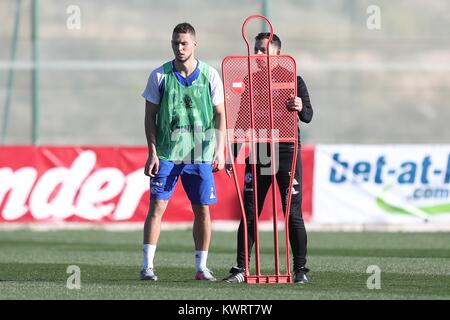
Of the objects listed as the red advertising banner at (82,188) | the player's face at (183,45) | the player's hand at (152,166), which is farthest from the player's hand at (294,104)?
the red advertising banner at (82,188)

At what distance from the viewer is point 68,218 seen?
19.5m

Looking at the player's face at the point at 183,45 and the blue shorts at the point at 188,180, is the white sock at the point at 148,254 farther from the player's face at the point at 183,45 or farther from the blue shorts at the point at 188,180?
Answer: the player's face at the point at 183,45

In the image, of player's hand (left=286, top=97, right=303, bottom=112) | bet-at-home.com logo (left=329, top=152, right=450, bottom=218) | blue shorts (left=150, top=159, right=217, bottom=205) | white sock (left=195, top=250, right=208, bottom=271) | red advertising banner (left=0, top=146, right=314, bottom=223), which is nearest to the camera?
player's hand (left=286, top=97, right=303, bottom=112)

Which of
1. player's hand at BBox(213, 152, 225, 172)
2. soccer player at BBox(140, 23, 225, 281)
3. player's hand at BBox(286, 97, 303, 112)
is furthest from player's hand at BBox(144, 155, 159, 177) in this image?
player's hand at BBox(286, 97, 303, 112)

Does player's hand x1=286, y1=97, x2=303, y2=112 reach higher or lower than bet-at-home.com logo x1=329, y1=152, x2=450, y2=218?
higher

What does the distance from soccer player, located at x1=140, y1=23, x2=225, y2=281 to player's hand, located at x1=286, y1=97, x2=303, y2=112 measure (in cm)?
75

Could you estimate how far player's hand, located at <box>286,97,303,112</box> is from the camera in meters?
10.0

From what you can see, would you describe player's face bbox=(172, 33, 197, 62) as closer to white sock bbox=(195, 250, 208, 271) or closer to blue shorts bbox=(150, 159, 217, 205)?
blue shorts bbox=(150, 159, 217, 205)

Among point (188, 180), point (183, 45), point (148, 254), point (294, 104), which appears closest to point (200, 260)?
point (148, 254)

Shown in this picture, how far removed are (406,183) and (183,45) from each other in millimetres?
10558

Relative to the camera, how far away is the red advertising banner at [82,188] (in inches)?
760

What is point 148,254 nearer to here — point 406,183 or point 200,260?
point 200,260

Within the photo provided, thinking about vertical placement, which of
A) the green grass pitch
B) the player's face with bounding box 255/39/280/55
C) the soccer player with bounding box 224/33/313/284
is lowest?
the green grass pitch

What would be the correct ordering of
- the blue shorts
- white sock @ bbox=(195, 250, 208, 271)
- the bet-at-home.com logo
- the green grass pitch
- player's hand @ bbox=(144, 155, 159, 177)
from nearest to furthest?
the green grass pitch, player's hand @ bbox=(144, 155, 159, 177), the blue shorts, white sock @ bbox=(195, 250, 208, 271), the bet-at-home.com logo
